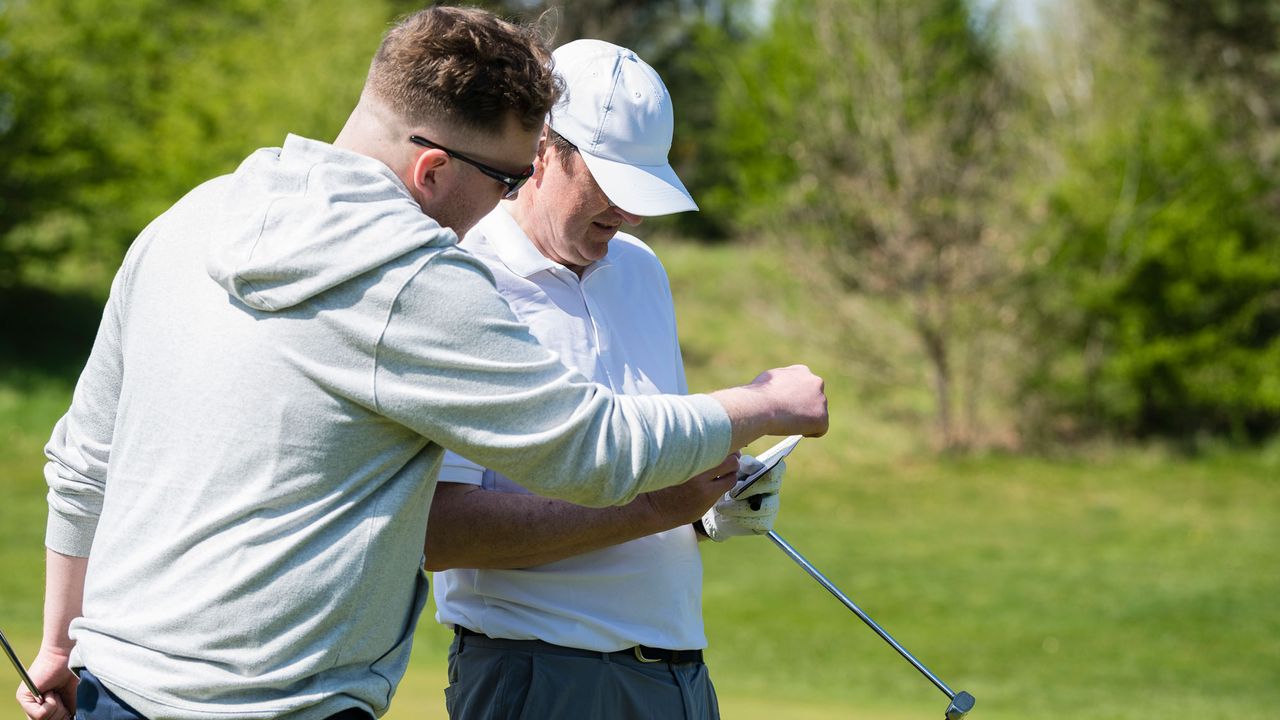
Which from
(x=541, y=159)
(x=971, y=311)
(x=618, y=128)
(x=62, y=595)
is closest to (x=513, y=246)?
(x=541, y=159)

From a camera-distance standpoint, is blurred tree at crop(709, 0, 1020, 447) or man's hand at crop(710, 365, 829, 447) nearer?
man's hand at crop(710, 365, 829, 447)

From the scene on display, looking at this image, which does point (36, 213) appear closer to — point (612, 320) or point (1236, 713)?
point (1236, 713)

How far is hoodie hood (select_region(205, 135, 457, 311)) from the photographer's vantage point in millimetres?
1683

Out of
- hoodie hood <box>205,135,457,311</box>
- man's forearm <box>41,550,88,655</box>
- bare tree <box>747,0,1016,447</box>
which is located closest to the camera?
hoodie hood <box>205,135,457,311</box>

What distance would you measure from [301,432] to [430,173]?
0.38m

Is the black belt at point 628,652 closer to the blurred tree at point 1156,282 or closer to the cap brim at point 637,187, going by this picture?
the cap brim at point 637,187

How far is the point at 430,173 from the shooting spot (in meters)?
1.86

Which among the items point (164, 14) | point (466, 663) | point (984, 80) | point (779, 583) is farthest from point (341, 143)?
point (164, 14)

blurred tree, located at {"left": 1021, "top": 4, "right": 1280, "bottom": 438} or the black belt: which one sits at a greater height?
Answer: the black belt

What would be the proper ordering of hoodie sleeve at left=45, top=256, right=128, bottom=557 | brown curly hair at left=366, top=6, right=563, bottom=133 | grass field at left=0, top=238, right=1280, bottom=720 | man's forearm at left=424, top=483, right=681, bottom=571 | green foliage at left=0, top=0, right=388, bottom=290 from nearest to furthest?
brown curly hair at left=366, top=6, right=563, bottom=133 → hoodie sleeve at left=45, top=256, right=128, bottom=557 → man's forearm at left=424, top=483, right=681, bottom=571 → grass field at left=0, top=238, right=1280, bottom=720 → green foliage at left=0, top=0, right=388, bottom=290

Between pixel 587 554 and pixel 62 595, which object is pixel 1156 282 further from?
pixel 62 595

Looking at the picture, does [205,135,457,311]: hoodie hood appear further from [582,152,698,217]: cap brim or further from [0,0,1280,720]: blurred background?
[0,0,1280,720]: blurred background

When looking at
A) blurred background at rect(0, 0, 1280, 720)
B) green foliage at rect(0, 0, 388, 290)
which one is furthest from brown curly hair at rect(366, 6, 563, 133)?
green foliage at rect(0, 0, 388, 290)

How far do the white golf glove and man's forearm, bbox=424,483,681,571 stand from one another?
0.29 meters
